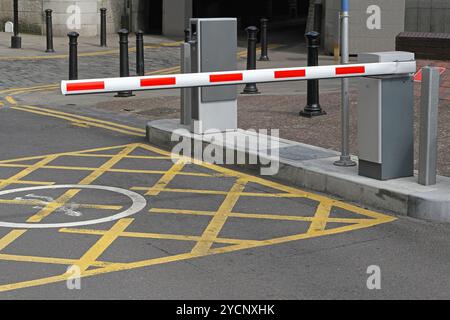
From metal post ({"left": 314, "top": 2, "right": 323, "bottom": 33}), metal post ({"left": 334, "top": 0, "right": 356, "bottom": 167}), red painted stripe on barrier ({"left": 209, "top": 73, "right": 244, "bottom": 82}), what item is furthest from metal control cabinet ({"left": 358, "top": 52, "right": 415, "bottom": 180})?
metal post ({"left": 314, "top": 2, "right": 323, "bottom": 33})

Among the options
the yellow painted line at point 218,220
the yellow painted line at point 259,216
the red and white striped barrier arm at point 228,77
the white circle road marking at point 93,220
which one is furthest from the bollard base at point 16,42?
the red and white striped barrier arm at point 228,77

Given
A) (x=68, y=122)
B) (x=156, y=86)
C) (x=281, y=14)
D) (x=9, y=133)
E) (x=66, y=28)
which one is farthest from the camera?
(x=281, y=14)

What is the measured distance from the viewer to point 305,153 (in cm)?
941

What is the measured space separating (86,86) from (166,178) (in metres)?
2.41

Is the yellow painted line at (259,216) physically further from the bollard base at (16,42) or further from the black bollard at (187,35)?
the bollard base at (16,42)

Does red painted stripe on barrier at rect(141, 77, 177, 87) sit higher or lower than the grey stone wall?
lower

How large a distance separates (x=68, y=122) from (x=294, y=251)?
6.87 metres

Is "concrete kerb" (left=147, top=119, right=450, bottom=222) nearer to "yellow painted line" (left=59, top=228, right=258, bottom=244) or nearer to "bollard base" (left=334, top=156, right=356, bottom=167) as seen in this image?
"bollard base" (left=334, top=156, right=356, bottom=167)

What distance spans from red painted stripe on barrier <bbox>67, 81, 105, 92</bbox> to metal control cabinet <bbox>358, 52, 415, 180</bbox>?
8.19 ft

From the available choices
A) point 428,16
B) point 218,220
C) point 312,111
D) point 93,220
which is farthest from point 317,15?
point 93,220

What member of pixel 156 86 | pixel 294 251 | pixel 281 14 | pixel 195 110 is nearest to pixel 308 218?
pixel 294 251

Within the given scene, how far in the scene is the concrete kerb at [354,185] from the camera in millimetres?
7387

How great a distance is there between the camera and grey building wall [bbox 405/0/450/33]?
758 inches
